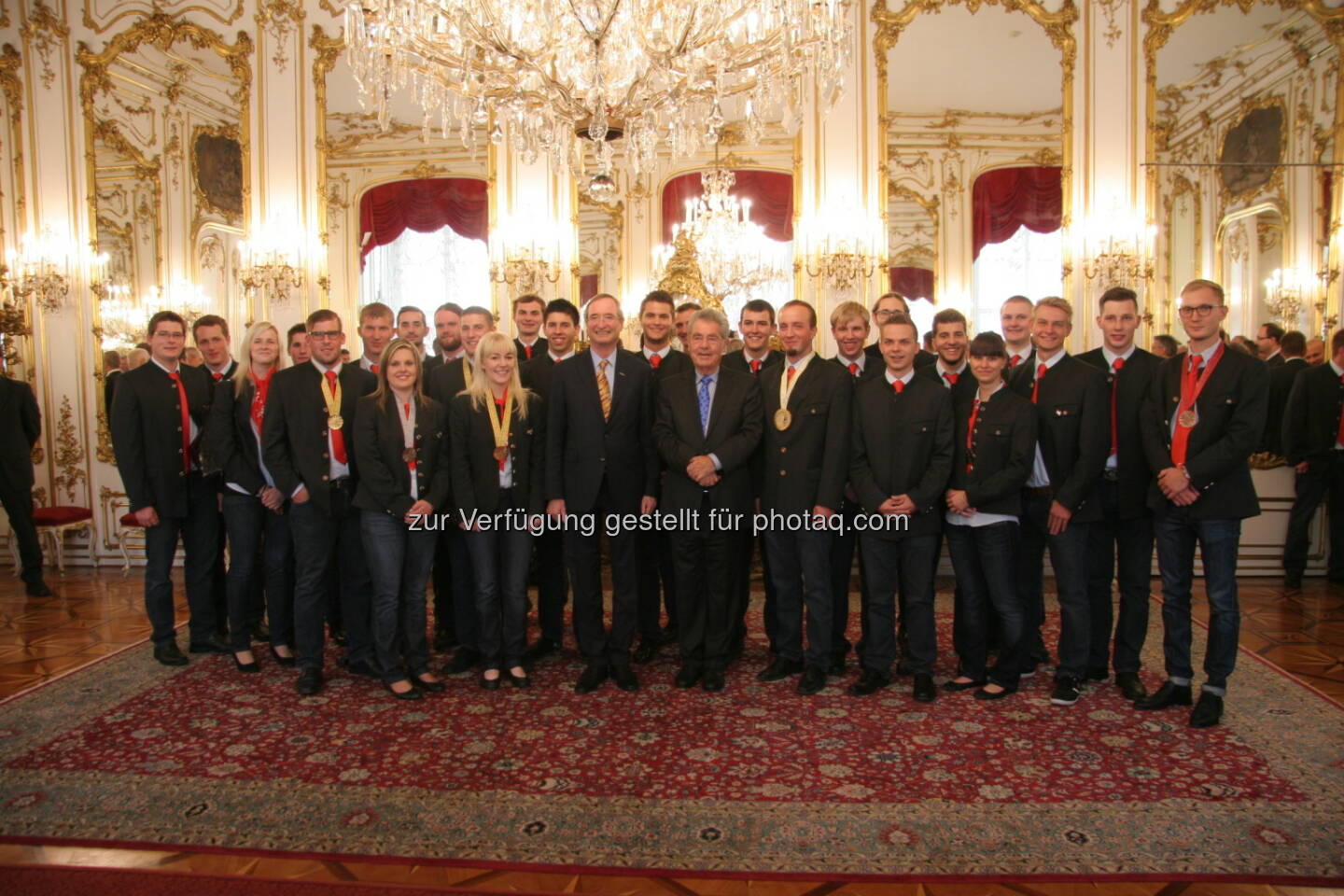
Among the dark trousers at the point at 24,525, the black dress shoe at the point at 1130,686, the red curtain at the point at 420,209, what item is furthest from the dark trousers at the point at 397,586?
the red curtain at the point at 420,209

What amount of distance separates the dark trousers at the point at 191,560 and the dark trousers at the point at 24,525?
2.49 m

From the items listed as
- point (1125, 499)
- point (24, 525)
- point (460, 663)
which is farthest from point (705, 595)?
point (24, 525)

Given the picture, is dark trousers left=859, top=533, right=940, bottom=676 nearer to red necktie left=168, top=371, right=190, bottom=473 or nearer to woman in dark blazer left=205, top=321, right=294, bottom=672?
woman in dark blazer left=205, top=321, right=294, bottom=672

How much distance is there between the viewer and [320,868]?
2.44 meters

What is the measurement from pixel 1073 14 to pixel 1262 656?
16.4 feet

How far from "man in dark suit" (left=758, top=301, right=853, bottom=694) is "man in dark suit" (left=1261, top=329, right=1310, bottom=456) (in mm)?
4440

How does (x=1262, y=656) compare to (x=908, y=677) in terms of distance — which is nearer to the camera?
(x=908, y=677)

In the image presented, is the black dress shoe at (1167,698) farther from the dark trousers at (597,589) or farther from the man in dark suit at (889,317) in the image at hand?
the dark trousers at (597,589)

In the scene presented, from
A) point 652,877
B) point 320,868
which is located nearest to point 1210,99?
point 652,877

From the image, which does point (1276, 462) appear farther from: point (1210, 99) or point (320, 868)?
point (320, 868)

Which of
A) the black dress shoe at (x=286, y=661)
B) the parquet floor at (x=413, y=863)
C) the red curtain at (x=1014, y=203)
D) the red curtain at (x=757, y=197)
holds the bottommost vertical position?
the parquet floor at (x=413, y=863)

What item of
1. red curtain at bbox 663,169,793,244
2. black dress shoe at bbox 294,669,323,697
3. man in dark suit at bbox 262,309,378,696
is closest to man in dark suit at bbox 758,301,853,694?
man in dark suit at bbox 262,309,378,696

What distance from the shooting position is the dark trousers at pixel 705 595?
12.6ft

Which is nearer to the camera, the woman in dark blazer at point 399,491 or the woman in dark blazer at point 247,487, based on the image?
the woman in dark blazer at point 399,491
